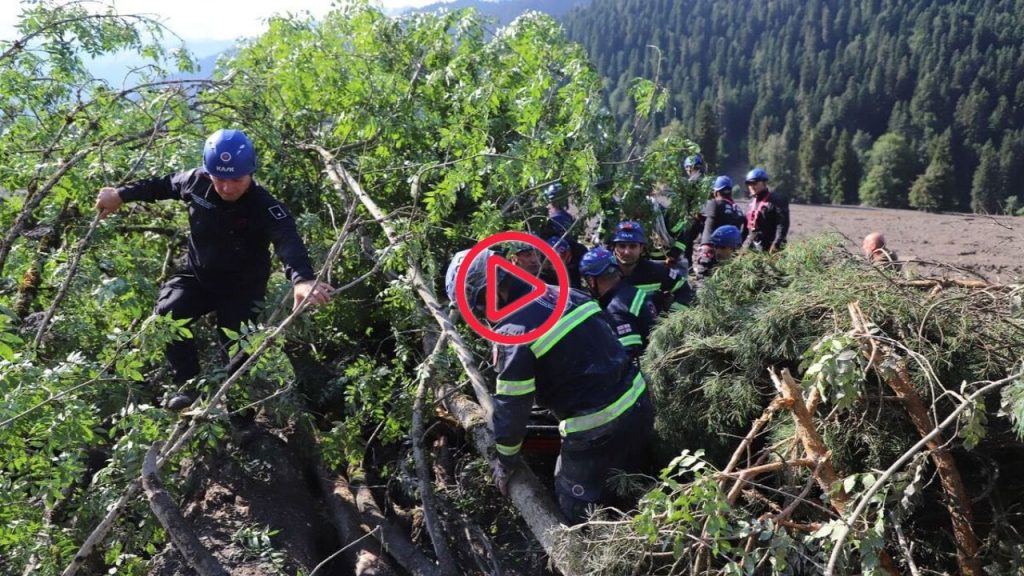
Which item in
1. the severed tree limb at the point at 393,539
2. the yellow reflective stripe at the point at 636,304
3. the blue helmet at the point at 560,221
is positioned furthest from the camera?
the blue helmet at the point at 560,221

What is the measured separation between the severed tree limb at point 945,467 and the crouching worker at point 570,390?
1.03m

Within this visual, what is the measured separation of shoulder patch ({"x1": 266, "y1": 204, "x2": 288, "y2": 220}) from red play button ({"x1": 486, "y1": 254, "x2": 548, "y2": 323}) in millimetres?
1359

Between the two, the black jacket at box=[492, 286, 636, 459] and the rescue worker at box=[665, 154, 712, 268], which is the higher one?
the black jacket at box=[492, 286, 636, 459]

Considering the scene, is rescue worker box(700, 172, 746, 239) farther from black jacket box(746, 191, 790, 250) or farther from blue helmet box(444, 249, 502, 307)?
blue helmet box(444, 249, 502, 307)

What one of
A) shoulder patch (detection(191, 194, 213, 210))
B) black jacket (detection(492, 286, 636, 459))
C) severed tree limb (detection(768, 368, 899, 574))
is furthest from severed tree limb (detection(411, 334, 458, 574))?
severed tree limb (detection(768, 368, 899, 574))

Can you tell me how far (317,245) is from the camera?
4457 millimetres

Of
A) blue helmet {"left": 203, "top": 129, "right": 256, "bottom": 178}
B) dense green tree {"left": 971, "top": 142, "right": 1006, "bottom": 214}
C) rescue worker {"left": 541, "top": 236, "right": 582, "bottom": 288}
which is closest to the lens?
blue helmet {"left": 203, "top": 129, "right": 256, "bottom": 178}

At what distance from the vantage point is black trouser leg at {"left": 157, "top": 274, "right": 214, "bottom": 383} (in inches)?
146

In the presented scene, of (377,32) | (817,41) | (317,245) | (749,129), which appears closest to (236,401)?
(317,245)

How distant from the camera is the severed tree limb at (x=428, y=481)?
3090 millimetres

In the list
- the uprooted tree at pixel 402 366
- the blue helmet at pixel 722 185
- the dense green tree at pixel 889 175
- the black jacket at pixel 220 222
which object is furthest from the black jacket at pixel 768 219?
the dense green tree at pixel 889 175

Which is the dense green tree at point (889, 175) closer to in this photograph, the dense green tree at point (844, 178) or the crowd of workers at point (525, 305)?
the dense green tree at point (844, 178)

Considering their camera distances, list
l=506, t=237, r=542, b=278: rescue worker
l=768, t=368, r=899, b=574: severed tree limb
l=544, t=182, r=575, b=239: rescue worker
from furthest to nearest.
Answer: l=544, t=182, r=575, b=239: rescue worker < l=506, t=237, r=542, b=278: rescue worker < l=768, t=368, r=899, b=574: severed tree limb

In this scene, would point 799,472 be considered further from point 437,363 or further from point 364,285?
point 364,285
